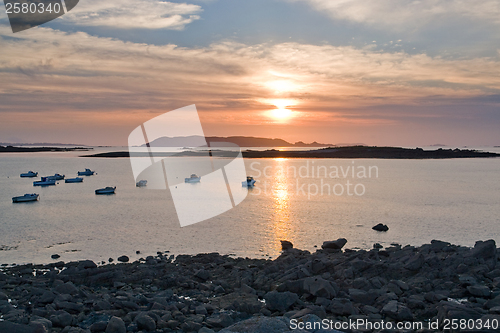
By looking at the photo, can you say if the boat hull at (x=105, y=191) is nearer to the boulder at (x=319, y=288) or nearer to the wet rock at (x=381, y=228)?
the wet rock at (x=381, y=228)

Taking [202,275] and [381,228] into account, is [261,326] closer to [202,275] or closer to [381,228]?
[202,275]

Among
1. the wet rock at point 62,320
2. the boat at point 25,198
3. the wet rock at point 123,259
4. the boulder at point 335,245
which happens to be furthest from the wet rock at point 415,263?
the boat at point 25,198

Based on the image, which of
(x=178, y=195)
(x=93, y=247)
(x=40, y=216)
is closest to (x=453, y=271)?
(x=93, y=247)

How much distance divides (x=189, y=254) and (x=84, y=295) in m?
8.64

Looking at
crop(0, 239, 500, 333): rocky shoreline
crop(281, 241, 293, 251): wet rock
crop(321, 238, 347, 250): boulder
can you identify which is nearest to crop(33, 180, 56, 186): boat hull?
crop(0, 239, 500, 333): rocky shoreline

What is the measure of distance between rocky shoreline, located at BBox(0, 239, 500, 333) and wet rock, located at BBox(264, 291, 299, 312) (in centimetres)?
3

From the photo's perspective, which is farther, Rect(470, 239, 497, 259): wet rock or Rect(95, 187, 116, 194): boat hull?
Rect(95, 187, 116, 194): boat hull

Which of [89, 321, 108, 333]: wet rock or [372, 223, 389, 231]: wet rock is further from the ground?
[89, 321, 108, 333]: wet rock

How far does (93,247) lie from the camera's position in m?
22.8

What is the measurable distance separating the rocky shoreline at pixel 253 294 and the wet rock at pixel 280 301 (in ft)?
0.10

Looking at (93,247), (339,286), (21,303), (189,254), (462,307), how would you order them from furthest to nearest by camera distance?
(93,247) → (189,254) → (339,286) → (21,303) → (462,307)

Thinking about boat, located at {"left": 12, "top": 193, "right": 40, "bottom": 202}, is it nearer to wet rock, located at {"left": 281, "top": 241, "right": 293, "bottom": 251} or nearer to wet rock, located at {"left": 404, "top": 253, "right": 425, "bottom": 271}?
wet rock, located at {"left": 281, "top": 241, "right": 293, "bottom": 251}

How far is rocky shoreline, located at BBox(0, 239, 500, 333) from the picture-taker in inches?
385

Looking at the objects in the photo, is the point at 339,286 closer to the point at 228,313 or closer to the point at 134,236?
the point at 228,313
